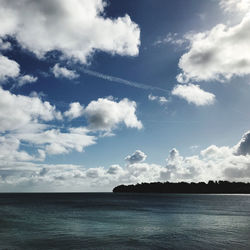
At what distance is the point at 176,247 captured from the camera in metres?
33.8

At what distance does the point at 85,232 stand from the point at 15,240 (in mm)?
11740

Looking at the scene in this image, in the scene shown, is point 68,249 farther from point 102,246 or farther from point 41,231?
point 41,231

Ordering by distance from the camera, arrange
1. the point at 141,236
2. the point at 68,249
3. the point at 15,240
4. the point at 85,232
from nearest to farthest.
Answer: the point at 68,249 → the point at 15,240 → the point at 141,236 → the point at 85,232

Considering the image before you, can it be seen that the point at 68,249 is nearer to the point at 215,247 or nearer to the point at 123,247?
the point at 123,247

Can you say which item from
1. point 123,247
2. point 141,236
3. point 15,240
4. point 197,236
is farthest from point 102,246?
point 197,236

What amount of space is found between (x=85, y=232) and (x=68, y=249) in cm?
1295

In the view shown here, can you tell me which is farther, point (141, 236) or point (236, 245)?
point (141, 236)

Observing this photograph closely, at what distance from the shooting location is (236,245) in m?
34.7

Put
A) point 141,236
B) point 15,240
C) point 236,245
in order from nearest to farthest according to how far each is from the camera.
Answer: point 236,245 < point 15,240 < point 141,236

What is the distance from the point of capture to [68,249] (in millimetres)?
32344

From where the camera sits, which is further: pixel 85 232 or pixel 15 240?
pixel 85 232

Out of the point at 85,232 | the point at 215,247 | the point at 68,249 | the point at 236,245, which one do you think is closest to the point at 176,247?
the point at 215,247

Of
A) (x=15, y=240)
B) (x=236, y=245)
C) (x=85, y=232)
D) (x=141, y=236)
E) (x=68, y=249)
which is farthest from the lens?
(x=85, y=232)

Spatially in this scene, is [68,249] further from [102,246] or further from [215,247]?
[215,247]
